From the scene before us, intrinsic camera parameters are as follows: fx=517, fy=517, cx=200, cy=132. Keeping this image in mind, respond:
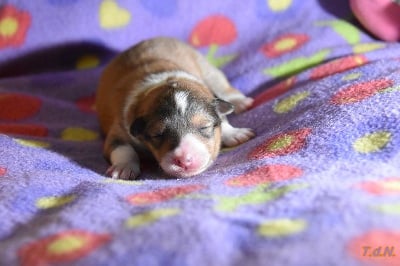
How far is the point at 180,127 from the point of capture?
6.67ft

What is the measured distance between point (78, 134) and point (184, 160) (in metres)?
0.97

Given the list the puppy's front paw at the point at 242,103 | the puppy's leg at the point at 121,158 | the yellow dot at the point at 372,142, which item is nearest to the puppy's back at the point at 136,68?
the puppy's leg at the point at 121,158

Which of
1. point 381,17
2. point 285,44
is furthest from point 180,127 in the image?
point 381,17

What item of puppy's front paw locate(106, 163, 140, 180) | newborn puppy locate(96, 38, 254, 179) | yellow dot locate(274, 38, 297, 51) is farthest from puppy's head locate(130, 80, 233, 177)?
yellow dot locate(274, 38, 297, 51)

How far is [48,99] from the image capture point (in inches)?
117

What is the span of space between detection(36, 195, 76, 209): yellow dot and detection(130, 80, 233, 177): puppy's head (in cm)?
46

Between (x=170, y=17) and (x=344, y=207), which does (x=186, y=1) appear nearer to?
(x=170, y=17)

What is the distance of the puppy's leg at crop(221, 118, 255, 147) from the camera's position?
232cm

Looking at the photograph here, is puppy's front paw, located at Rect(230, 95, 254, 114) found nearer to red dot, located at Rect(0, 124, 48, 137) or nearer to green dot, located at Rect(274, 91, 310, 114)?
green dot, located at Rect(274, 91, 310, 114)

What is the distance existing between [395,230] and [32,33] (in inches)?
106

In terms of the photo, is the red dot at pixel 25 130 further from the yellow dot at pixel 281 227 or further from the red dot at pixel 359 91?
the yellow dot at pixel 281 227

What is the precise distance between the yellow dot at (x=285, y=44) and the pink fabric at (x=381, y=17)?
428mm

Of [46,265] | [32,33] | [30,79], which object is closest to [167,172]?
[46,265]

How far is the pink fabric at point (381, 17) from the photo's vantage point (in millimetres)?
2980
